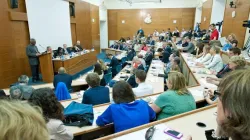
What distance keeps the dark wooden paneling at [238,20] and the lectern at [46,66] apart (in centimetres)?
776

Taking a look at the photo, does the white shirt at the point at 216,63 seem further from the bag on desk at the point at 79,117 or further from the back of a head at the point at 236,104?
the back of a head at the point at 236,104

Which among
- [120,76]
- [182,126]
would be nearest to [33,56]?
[120,76]

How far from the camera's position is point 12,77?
6457 mm

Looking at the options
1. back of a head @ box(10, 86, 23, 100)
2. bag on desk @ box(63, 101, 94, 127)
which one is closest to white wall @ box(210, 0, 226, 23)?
bag on desk @ box(63, 101, 94, 127)

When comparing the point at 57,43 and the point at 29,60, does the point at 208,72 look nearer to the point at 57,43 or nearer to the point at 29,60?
the point at 29,60

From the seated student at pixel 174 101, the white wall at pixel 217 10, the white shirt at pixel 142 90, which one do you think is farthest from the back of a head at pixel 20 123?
the white wall at pixel 217 10

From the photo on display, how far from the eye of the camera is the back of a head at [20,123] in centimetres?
64

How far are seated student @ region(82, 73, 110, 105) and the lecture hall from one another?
0.05 ft

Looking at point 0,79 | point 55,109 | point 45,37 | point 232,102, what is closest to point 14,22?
point 45,37

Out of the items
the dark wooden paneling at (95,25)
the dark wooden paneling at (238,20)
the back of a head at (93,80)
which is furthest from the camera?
the dark wooden paneling at (95,25)

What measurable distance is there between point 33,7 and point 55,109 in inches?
265

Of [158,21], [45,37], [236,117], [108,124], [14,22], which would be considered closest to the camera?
[236,117]

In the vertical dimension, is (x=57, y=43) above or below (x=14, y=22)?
below

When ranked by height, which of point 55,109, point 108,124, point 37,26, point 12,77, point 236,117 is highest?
point 37,26
